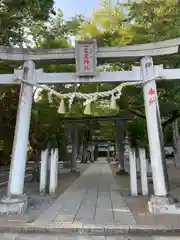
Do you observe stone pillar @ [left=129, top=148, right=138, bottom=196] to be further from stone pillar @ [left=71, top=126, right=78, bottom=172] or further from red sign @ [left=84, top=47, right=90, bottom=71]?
stone pillar @ [left=71, top=126, right=78, bottom=172]

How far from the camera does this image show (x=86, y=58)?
6.44 meters

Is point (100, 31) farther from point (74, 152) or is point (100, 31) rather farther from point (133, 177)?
point (74, 152)

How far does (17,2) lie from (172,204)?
8.46 meters

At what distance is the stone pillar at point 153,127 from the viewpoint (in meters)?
5.88

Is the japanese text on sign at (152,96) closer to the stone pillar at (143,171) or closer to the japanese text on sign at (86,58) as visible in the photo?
the japanese text on sign at (86,58)

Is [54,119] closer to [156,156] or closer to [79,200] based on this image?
[79,200]

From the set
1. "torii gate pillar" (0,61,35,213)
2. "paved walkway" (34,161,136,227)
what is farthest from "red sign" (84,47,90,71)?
"paved walkway" (34,161,136,227)

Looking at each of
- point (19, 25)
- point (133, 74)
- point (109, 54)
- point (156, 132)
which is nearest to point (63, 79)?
point (109, 54)

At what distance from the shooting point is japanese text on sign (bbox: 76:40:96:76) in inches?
251

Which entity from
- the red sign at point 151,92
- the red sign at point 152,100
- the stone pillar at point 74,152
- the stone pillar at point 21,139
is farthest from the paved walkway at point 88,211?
the stone pillar at point 74,152

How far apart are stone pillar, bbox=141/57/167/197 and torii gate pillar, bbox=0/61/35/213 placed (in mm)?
3111

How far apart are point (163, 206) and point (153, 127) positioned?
6.34 feet

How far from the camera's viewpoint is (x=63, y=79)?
6.49 m

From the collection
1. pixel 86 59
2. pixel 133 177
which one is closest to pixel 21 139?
pixel 86 59
